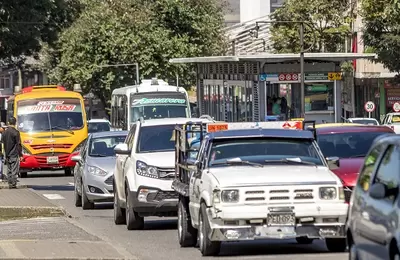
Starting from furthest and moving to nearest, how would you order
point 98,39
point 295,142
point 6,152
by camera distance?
point 98,39 → point 6,152 → point 295,142

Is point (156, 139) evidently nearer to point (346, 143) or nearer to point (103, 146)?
point (346, 143)

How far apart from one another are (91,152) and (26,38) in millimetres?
11892

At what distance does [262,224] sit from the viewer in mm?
13906

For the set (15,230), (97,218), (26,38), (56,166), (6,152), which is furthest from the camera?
(56,166)

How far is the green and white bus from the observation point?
3831 centimetres

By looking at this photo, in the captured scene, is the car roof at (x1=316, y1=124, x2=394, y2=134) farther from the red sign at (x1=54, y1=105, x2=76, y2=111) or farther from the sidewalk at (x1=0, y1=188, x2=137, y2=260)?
the red sign at (x1=54, y1=105, x2=76, y2=111)

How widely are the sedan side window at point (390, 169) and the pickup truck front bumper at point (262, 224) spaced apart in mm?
3454

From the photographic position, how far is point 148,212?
61.3 ft

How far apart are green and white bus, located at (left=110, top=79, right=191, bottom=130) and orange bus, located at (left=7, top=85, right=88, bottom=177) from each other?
1.67 m

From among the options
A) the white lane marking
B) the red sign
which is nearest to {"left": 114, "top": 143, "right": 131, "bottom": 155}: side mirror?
the white lane marking

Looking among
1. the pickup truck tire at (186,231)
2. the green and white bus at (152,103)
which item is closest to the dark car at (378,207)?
the pickup truck tire at (186,231)

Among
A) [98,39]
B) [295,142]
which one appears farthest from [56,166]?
[98,39]

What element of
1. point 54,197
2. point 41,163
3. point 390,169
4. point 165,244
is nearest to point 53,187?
point 54,197

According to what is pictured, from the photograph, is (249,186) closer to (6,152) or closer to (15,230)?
(15,230)
